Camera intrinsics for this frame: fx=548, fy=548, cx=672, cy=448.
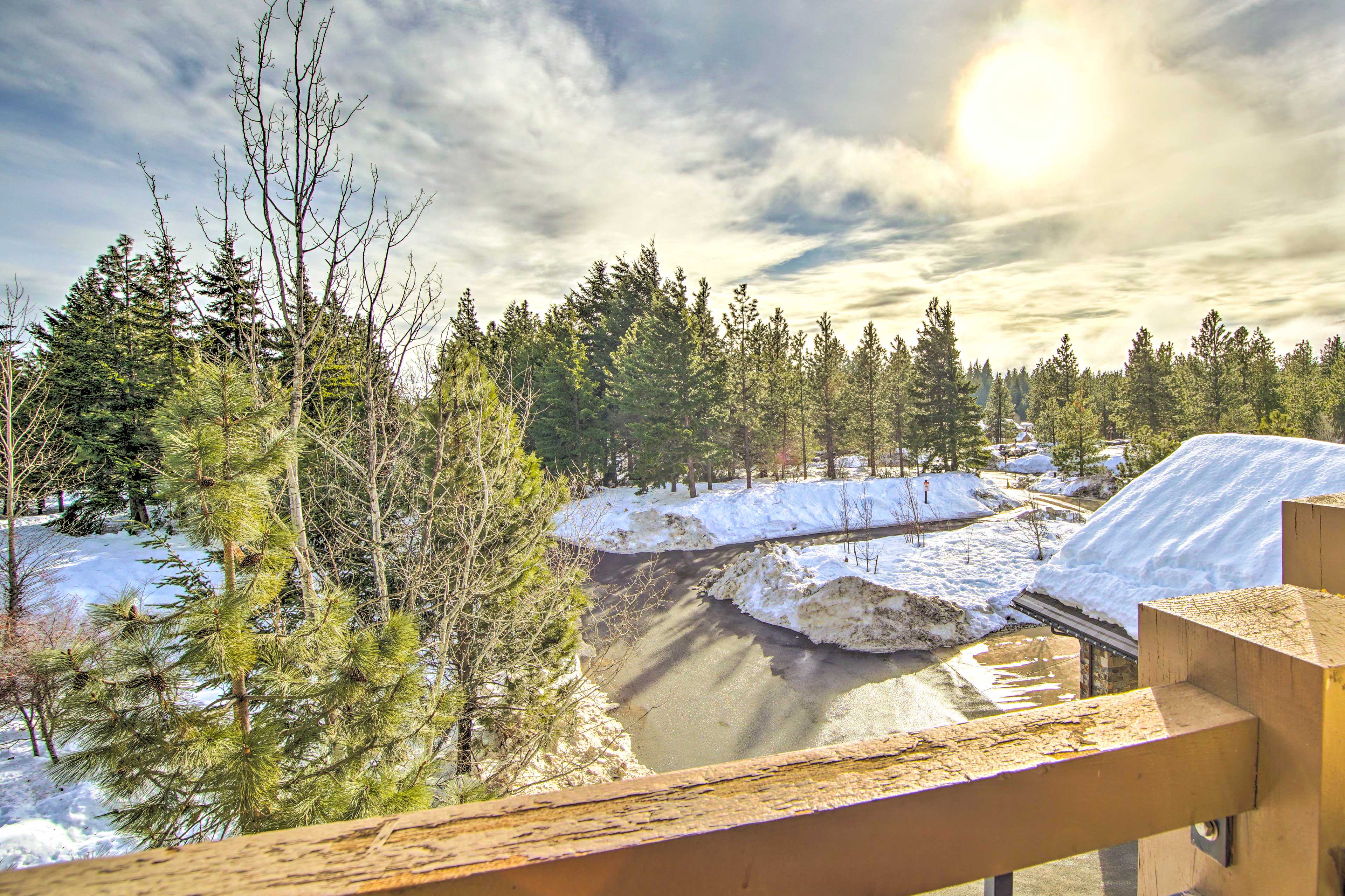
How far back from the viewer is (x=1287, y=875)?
0.74 m

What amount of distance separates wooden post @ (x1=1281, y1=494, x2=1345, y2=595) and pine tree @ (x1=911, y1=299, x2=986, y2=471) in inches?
1189

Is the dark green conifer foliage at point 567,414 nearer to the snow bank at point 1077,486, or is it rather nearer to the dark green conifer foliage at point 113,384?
the dark green conifer foliage at point 113,384

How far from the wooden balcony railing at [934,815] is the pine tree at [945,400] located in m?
30.8

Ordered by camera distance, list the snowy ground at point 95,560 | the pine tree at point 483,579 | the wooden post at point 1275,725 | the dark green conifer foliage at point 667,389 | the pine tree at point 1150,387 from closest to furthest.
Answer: the wooden post at point 1275,725 → the pine tree at point 483,579 → the snowy ground at point 95,560 → the dark green conifer foliage at point 667,389 → the pine tree at point 1150,387

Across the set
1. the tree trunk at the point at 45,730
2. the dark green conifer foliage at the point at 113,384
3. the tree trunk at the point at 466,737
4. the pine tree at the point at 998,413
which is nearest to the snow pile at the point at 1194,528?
the tree trunk at the point at 466,737

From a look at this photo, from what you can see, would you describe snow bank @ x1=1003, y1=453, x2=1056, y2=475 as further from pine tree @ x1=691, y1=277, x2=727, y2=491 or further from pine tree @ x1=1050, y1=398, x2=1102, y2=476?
pine tree @ x1=691, y1=277, x2=727, y2=491

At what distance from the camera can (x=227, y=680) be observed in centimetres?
303

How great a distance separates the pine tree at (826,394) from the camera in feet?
97.7

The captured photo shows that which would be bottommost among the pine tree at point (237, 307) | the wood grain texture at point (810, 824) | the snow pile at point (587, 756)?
the snow pile at point (587, 756)

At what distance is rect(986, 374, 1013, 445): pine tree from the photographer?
59.3 m

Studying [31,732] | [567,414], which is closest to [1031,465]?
[567,414]

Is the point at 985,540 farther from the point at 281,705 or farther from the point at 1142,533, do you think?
the point at 281,705

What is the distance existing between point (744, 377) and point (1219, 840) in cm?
2753

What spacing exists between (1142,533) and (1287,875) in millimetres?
7785
